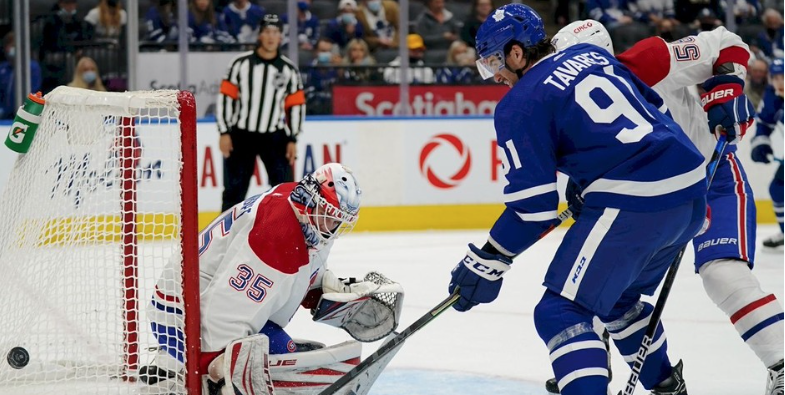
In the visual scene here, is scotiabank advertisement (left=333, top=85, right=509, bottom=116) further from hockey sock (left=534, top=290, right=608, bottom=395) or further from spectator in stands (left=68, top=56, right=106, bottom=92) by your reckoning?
hockey sock (left=534, top=290, right=608, bottom=395)

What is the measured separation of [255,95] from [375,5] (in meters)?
1.77

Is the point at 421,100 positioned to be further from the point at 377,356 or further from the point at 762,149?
→ the point at 377,356

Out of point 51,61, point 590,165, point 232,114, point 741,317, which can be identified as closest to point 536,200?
point 590,165

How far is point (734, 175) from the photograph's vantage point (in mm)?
3115

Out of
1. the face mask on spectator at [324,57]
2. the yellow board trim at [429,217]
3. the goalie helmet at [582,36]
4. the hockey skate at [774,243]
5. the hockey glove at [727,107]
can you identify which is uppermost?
the goalie helmet at [582,36]

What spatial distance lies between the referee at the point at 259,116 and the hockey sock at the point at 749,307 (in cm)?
331

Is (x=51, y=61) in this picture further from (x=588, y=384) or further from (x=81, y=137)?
(x=588, y=384)

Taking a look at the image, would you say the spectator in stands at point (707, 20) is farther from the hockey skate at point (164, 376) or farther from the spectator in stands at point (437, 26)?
the hockey skate at point (164, 376)

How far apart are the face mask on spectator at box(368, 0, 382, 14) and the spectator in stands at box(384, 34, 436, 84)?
1.10 feet

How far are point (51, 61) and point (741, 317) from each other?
15.4ft

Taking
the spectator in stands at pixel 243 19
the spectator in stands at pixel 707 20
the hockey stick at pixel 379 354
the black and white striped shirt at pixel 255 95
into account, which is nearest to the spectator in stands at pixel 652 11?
the spectator in stands at pixel 707 20

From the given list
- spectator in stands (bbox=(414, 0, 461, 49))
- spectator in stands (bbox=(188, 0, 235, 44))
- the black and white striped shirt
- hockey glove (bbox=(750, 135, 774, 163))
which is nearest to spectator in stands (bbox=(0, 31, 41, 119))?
spectator in stands (bbox=(188, 0, 235, 44))

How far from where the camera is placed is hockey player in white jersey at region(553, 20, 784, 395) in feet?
9.51

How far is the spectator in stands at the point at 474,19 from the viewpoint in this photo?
7.65 m
